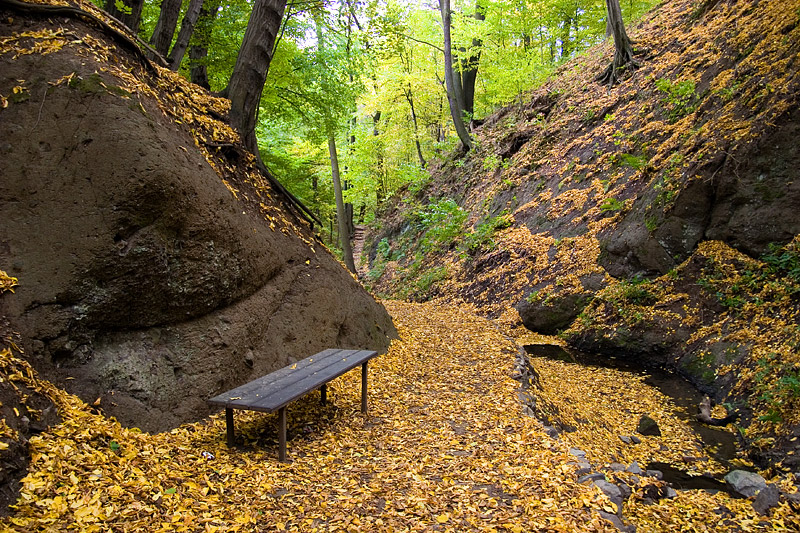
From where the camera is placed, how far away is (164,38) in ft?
20.3

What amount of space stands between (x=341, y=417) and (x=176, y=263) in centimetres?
211

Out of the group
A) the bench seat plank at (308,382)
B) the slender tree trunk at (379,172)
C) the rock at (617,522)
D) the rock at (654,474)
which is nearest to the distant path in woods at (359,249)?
the slender tree trunk at (379,172)

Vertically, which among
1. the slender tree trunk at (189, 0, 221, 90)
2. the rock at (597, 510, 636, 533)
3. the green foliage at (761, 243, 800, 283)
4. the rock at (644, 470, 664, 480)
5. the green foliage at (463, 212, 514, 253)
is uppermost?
the slender tree trunk at (189, 0, 221, 90)

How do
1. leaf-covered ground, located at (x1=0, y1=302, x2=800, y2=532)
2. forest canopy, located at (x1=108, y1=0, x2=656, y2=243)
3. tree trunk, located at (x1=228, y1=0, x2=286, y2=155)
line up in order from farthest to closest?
forest canopy, located at (x1=108, y1=0, x2=656, y2=243) < tree trunk, located at (x1=228, y1=0, x2=286, y2=155) < leaf-covered ground, located at (x1=0, y1=302, x2=800, y2=532)

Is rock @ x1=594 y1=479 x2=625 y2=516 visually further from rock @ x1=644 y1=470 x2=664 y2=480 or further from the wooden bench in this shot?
the wooden bench

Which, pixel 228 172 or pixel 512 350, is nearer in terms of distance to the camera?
pixel 228 172

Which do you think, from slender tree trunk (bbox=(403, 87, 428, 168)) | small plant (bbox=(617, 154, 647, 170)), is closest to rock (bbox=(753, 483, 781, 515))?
small plant (bbox=(617, 154, 647, 170))

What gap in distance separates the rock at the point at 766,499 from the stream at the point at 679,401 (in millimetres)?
352

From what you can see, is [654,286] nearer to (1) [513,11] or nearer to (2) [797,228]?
(2) [797,228]

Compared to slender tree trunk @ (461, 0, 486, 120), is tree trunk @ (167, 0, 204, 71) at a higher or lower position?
lower

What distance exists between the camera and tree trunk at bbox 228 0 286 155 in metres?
6.21

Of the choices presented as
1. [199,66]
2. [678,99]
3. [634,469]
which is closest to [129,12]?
[199,66]

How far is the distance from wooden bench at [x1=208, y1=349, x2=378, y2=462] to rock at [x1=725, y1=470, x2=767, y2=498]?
371 cm

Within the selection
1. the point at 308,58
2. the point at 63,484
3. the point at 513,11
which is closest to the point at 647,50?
the point at 513,11
